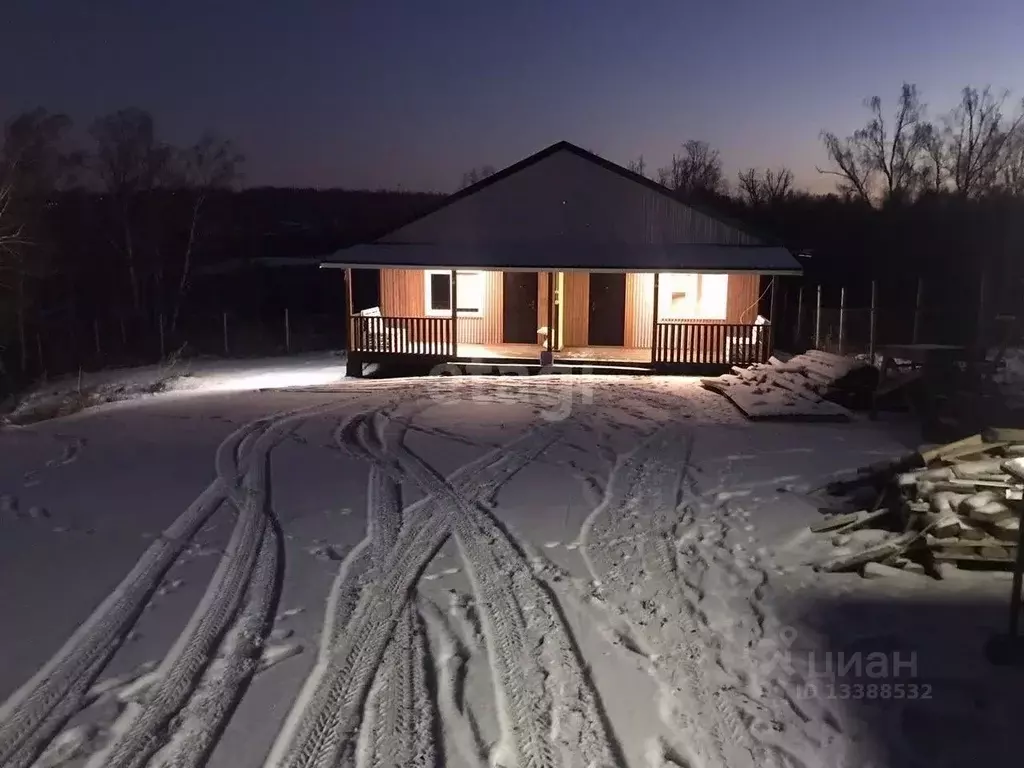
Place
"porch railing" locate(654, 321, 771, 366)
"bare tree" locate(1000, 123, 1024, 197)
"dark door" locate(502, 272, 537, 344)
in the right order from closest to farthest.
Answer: "porch railing" locate(654, 321, 771, 366), "dark door" locate(502, 272, 537, 344), "bare tree" locate(1000, 123, 1024, 197)

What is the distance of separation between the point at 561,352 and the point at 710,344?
3.48 meters

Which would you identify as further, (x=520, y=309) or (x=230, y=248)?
(x=230, y=248)

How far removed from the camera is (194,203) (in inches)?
1527

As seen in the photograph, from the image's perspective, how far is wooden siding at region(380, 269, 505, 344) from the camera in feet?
68.1

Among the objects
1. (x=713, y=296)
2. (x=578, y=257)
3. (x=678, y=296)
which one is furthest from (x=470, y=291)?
(x=713, y=296)

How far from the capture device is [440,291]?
69.6 ft

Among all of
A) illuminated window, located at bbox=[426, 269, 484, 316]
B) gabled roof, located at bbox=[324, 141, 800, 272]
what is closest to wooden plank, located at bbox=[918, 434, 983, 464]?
gabled roof, located at bbox=[324, 141, 800, 272]

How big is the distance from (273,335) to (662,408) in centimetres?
2321

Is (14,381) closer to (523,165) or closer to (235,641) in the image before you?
(523,165)

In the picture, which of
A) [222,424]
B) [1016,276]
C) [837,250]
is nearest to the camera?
[222,424]

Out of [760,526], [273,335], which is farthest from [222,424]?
[273,335]

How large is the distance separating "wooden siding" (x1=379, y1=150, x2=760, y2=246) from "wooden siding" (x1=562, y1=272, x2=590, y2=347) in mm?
941

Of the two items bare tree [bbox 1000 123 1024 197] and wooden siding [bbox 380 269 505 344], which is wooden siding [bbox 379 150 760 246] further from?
bare tree [bbox 1000 123 1024 197]

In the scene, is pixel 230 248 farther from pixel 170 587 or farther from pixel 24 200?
pixel 170 587
